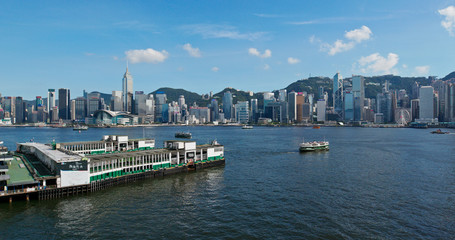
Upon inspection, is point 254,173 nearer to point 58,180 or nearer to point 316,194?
point 316,194

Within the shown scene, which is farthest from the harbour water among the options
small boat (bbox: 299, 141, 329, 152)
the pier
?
small boat (bbox: 299, 141, 329, 152)

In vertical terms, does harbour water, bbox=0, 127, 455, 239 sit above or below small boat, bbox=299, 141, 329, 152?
below

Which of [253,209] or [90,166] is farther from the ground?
[90,166]

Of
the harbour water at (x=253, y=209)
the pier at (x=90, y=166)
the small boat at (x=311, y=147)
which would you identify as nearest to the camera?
the harbour water at (x=253, y=209)

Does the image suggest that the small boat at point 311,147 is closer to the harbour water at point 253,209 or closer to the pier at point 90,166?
the harbour water at point 253,209

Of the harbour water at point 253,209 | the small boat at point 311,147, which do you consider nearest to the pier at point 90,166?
the harbour water at point 253,209

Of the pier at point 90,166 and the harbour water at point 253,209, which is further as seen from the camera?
the pier at point 90,166

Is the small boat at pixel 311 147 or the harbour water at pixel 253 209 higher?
the small boat at pixel 311 147

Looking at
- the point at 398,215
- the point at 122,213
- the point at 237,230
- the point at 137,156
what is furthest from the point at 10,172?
the point at 398,215

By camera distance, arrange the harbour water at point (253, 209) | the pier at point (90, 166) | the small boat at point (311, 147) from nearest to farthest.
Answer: the harbour water at point (253, 209) → the pier at point (90, 166) → the small boat at point (311, 147)

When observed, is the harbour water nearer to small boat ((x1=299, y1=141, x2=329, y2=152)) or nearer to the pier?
the pier

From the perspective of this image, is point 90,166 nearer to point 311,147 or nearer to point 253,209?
point 253,209

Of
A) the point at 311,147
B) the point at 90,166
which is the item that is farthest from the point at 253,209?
the point at 311,147
